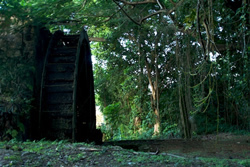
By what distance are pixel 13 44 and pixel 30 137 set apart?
7.71ft

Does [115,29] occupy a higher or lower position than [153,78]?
higher

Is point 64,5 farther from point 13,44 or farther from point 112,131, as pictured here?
point 112,131

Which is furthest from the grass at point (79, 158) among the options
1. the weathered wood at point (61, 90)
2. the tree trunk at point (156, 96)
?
the tree trunk at point (156, 96)

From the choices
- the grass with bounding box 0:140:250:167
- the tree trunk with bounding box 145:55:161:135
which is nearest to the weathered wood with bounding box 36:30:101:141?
the grass with bounding box 0:140:250:167

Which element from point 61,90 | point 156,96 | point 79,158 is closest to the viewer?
point 79,158

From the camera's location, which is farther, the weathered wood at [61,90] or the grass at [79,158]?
the weathered wood at [61,90]

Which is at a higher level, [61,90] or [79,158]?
[61,90]

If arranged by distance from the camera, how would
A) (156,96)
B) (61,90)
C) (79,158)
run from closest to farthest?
(79,158), (61,90), (156,96)

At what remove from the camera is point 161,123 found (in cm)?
1201

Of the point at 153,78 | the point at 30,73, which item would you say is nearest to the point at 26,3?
the point at 30,73

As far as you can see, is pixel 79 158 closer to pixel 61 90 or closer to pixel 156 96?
pixel 61 90

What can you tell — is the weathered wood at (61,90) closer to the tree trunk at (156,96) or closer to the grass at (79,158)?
the grass at (79,158)

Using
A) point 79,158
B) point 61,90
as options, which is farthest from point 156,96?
point 79,158

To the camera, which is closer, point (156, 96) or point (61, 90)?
point (61, 90)
